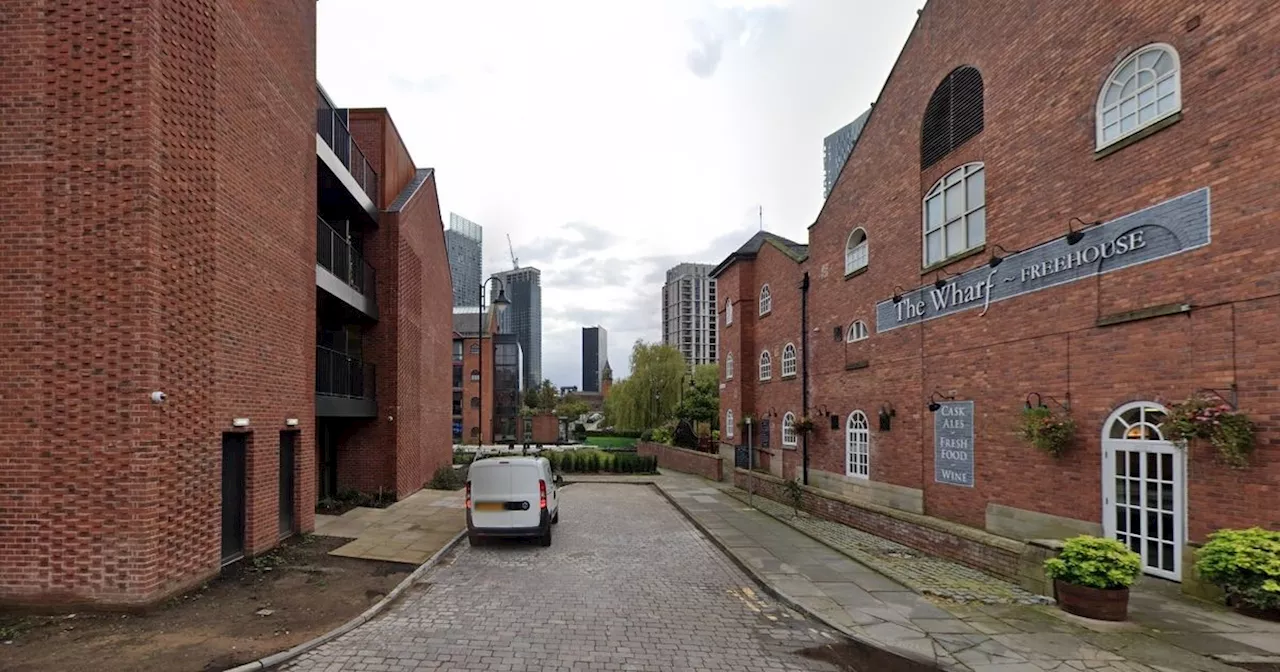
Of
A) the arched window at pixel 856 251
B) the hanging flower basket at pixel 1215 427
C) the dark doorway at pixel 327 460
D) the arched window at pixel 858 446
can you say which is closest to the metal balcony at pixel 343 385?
the dark doorway at pixel 327 460

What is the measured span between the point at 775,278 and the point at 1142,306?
14544 millimetres

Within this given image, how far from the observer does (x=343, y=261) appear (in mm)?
14312

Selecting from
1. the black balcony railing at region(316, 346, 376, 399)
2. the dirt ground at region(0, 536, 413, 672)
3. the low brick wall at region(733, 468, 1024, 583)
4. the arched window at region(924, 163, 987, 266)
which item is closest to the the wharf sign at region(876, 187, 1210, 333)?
the arched window at region(924, 163, 987, 266)

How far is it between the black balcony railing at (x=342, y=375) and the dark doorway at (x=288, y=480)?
1679mm

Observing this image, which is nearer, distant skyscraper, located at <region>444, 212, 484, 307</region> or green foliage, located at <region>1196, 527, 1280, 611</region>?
green foliage, located at <region>1196, 527, 1280, 611</region>

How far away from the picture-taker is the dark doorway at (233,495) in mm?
8836

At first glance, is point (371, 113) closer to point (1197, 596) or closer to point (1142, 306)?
point (1142, 306)

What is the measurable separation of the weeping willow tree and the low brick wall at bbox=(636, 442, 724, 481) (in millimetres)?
7669

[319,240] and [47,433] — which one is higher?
[319,240]

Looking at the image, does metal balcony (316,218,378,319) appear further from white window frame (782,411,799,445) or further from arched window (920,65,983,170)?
white window frame (782,411,799,445)

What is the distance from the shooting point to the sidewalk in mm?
5574

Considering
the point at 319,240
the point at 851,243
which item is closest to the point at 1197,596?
the point at 851,243

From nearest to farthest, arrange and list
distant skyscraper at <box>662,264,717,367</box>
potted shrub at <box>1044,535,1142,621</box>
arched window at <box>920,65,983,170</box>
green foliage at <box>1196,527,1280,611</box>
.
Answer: green foliage at <box>1196,527,1280,611</box>, potted shrub at <box>1044,535,1142,621</box>, arched window at <box>920,65,983,170</box>, distant skyscraper at <box>662,264,717,367</box>

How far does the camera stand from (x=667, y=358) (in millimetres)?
46281
